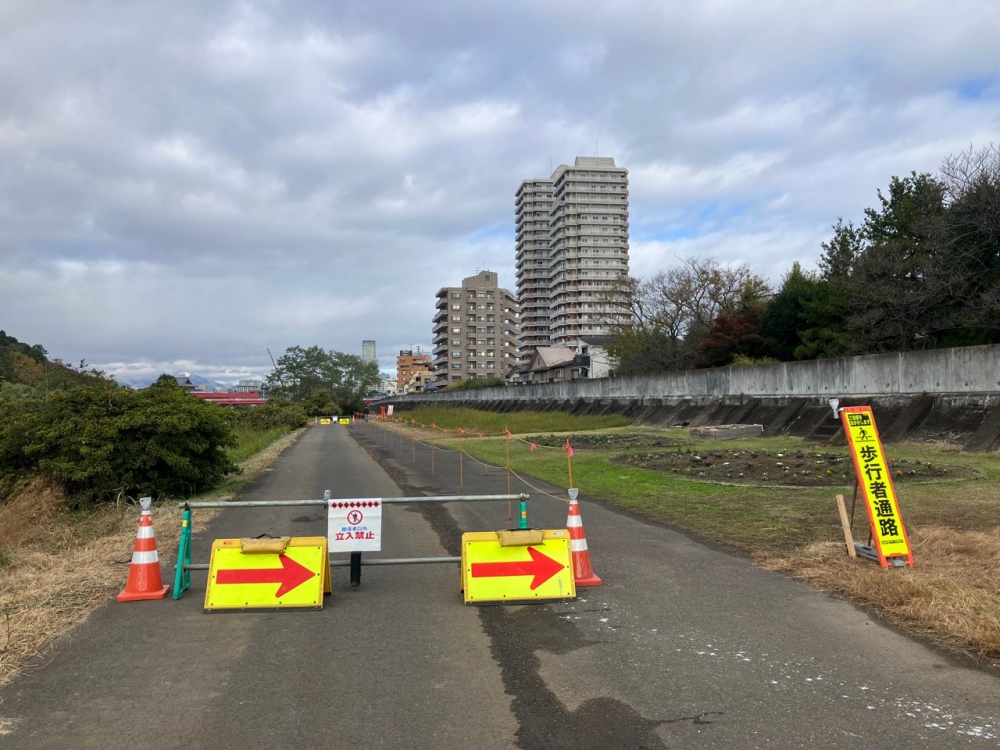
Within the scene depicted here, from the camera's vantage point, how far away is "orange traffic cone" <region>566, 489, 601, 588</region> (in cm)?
661

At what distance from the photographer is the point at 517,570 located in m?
6.23

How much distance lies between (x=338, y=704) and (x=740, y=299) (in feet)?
183

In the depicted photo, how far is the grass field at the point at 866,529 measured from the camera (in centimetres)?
533

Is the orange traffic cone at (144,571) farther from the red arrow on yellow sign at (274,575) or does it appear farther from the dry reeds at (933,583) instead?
the dry reeds at (933,583)

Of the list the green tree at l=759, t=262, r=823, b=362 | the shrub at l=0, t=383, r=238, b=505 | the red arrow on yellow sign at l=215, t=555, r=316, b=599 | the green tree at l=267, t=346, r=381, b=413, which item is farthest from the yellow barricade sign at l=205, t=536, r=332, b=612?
the green tree at l=267, t=346, r=381, b=413

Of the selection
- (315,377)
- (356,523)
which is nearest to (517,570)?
(356,523)

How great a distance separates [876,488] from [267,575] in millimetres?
5846

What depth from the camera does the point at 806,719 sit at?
3779 millimetres

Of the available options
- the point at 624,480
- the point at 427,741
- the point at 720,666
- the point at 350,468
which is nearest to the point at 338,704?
the point at 427,741

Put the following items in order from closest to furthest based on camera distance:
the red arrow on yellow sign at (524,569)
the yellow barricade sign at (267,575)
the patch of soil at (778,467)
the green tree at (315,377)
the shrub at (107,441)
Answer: the yellow barricade sign at (267,575) < the red arrow on yellow sign at (524,569) < the shrub at (107,441) < the patch of soil at (778,467) < the green tree at (315,377)

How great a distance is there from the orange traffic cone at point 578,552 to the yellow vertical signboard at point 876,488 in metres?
2.68

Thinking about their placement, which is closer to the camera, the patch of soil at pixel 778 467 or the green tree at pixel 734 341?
the patch of soil at pixel 778 467

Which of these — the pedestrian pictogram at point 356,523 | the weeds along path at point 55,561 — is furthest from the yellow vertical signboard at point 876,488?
the weeds along path at point 55,561

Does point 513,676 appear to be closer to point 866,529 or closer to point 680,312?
point 866,529
